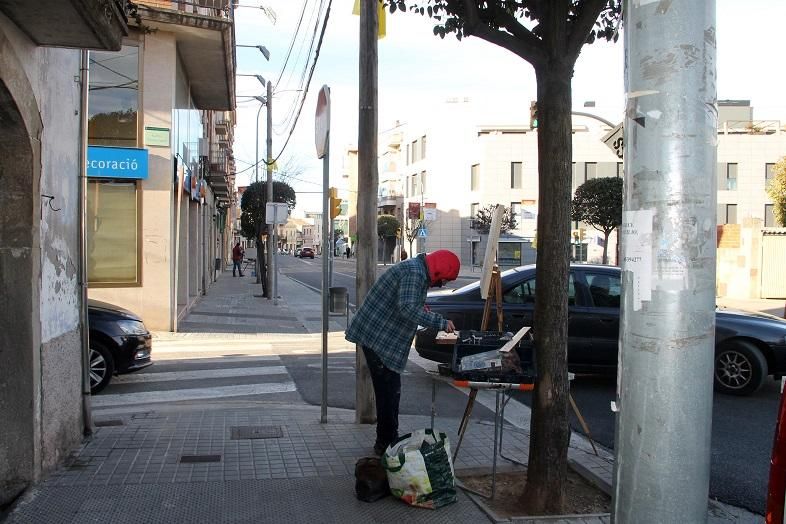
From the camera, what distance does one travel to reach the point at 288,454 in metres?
5.49

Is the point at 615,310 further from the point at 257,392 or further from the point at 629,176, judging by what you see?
the point at 629,176

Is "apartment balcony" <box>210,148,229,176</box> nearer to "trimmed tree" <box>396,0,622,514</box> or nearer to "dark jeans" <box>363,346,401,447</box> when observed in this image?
"dark jeans" <box>363,346,401,447</box>

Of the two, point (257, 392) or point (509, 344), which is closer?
point (509, 344)

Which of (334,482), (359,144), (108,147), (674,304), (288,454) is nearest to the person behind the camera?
(674,304)

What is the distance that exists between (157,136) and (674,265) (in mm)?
12717

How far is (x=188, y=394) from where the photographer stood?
8.12 meters

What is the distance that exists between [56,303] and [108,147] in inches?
350

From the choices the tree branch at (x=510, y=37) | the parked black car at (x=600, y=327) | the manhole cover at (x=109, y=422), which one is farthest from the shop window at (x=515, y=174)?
the tree branch at (x=510, y=37)

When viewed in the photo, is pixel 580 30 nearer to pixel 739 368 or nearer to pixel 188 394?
pixel 739 368

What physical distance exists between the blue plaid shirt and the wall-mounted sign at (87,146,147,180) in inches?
371

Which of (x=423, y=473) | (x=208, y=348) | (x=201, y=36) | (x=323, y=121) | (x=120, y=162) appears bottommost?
(x=208, y=348)

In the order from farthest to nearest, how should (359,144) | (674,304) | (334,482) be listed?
(359,144)
(334,482)
(674,304)

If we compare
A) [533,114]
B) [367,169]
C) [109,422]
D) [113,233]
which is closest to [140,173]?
[113,233]

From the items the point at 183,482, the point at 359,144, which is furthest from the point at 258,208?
the point at 183,482
